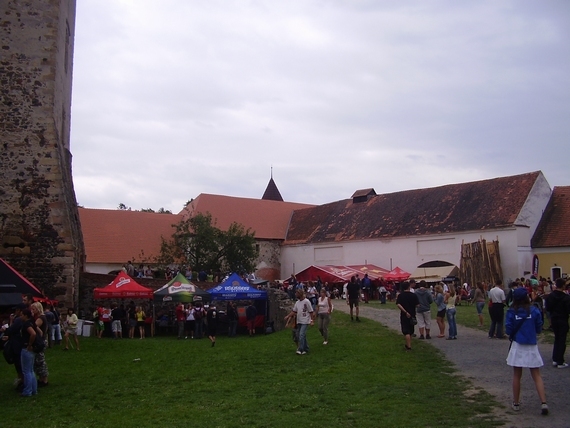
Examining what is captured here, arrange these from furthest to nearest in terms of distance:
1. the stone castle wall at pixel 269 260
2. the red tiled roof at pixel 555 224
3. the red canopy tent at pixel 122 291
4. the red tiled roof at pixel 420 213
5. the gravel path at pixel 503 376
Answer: the stone castle wall at pixel 269 260
the red tiled roof at pixel 420 213
the red tiled roof at pixel 555 224
the red canopy tent at pixel 122 291
the gravel path at pixel 503 376

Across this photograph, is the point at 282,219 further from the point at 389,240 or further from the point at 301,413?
the point at 301,413

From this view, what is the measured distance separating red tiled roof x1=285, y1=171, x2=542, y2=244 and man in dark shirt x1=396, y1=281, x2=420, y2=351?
25268 mm

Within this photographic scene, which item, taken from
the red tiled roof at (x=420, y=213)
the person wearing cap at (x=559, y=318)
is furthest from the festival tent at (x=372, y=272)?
the person wearing cap at (x=559, y=318)

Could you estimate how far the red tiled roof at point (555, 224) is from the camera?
38562 mm

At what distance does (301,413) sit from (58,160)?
16.5m

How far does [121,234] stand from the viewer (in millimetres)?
45719

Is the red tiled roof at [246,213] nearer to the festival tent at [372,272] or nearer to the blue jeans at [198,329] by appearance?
the festival tent at [372,272]

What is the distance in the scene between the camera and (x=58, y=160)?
22078 mm

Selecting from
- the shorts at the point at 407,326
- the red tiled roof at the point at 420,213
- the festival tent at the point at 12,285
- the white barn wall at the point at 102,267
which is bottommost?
the shorts at the point at 407,326

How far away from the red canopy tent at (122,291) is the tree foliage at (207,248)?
14.9 metres

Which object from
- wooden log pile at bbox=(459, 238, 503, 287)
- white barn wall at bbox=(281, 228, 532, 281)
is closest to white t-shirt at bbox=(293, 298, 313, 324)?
wooden log pile at bbox=(459, 238, 503, 287)

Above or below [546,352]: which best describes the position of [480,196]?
A: above

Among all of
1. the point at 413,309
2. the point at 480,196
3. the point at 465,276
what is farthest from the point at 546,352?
the point at 480,196

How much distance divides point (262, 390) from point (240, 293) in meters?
14.9
